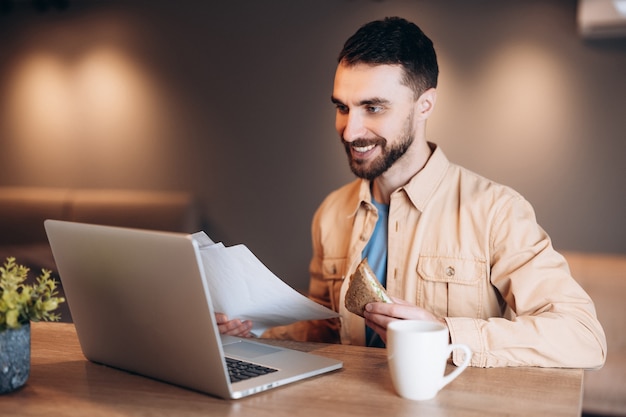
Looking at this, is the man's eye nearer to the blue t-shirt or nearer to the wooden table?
the blue t-shirt

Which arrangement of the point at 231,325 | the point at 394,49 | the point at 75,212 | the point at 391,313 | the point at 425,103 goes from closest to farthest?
1. the point at 391,313
2. the point at 231,325
3. the point at 394,49
4. the point at 425,103
5. the point at 75,212

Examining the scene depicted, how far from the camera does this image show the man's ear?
1.82 metres

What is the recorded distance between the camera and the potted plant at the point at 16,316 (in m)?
1.00

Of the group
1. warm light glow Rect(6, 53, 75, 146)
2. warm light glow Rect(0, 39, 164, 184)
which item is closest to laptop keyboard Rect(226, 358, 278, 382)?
warm light glow Rect(0, 39, 164, 184)

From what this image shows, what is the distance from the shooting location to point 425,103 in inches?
72.6

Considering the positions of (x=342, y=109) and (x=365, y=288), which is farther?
(x=342, y=109)

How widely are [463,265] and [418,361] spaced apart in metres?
0.68

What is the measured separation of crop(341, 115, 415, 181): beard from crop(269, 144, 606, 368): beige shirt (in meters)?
0.07

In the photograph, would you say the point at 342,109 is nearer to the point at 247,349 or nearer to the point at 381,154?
the point at 381,154

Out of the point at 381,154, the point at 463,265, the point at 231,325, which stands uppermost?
the point at 381,154

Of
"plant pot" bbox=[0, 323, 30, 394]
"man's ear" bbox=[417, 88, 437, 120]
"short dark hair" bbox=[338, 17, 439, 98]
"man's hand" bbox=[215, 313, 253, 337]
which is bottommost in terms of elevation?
"man's hand" bbox=[215, 313, 253, 337]

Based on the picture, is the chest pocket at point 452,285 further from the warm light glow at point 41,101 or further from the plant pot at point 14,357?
the warm light glow at point 41,101

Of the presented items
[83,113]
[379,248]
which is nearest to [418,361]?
[379,248]

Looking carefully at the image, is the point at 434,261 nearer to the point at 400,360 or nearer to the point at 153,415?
the point at 400,360
